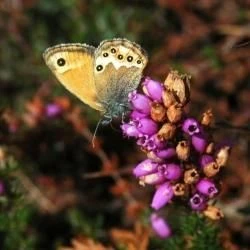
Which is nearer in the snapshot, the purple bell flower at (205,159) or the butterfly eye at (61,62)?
the purple bell flower at (205,159)

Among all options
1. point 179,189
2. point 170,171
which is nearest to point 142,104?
point 170,171

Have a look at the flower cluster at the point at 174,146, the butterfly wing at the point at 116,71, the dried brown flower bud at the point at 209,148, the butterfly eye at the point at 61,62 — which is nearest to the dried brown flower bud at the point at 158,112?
the flower cluster at the point at 174,146

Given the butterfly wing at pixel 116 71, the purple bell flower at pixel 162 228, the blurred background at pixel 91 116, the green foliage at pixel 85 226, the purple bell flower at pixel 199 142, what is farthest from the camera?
the blurred background at pixel 91 116

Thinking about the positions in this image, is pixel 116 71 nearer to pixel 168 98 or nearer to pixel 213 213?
pixel 168 98

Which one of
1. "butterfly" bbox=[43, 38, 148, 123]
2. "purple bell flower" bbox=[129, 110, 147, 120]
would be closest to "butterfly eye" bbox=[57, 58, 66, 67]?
"butterfly" bbox=[43, 38, 148, 123]

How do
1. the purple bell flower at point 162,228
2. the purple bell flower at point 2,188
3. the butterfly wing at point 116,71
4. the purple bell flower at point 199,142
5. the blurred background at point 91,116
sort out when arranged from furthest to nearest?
the blurred background at point 91,116, the purple bell flower at point 2,188, the purple bell flower at point 162,228, the butterfly wing at point 116,71, the purple bell flower at point 199,142

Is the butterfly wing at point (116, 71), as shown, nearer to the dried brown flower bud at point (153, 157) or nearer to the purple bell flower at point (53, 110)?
the dried brown flower bud at point (153, 157)
